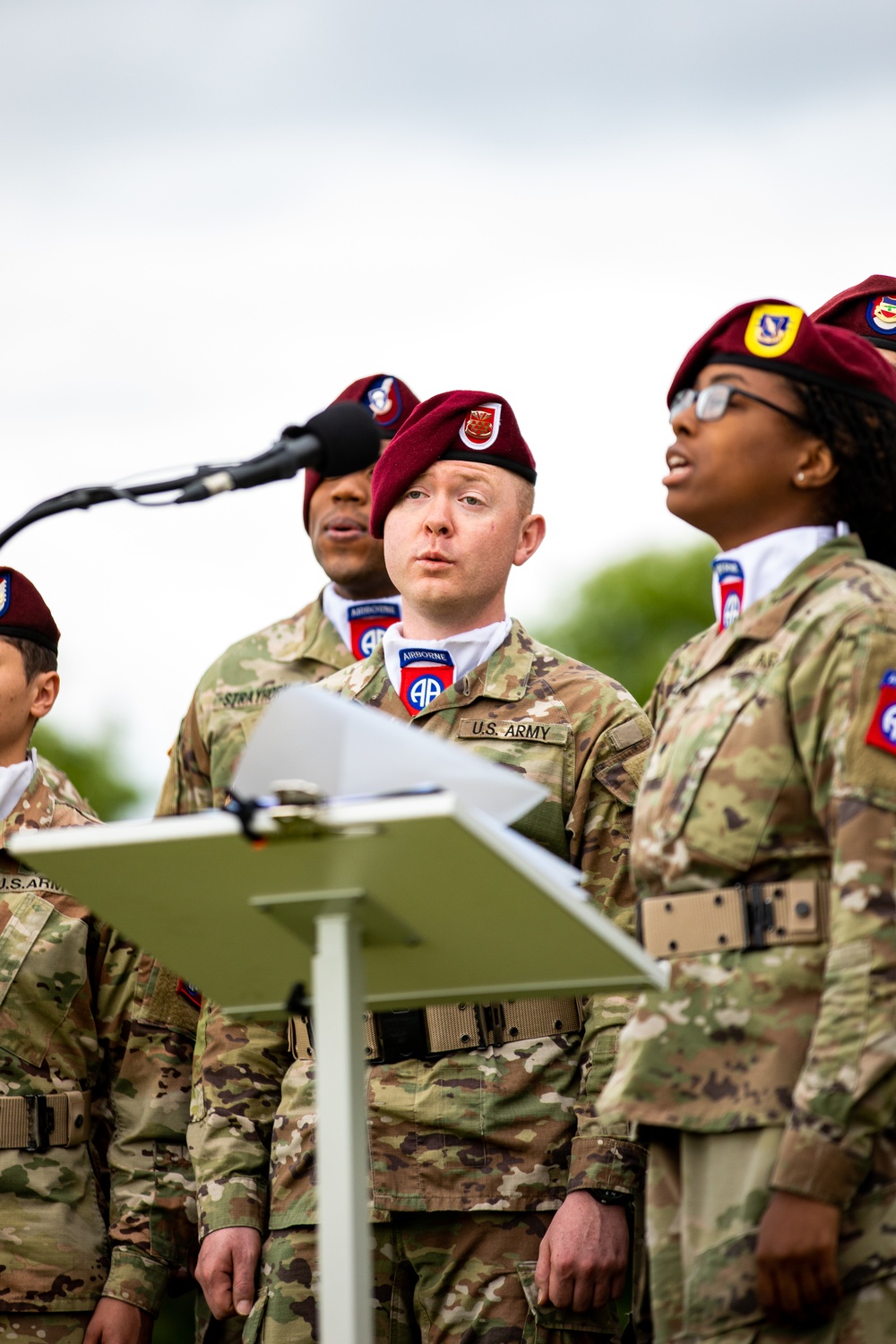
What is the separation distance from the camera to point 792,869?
3.15 metres

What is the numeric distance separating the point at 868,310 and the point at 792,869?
7.26 ft

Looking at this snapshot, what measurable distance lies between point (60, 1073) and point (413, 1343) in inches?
53.4

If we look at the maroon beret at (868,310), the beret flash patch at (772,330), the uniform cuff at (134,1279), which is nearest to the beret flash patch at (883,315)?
the maroon beret at (868,310)

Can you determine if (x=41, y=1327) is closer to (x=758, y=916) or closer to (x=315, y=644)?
(x=315, y=644)

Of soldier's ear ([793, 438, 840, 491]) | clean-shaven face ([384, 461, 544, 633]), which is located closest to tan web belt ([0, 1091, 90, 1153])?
clean-shaven face ([384, 461, 544, 633])

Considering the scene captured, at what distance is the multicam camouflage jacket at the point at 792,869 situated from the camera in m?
2.87

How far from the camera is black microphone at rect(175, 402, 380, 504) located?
2.91 m

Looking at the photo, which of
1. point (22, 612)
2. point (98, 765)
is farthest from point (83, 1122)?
point (98, 765)

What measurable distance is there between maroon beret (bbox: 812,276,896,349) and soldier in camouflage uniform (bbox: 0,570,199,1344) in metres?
2.56

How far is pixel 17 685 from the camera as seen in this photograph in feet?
17.2

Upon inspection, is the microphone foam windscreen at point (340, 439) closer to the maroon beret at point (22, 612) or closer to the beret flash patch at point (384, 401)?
the maroon beret at point (22, 612)

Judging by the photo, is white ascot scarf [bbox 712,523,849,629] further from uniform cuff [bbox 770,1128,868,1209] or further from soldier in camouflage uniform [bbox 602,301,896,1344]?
uniform cuff [bbox 770,1128,868,1209]

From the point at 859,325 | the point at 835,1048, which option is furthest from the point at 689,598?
the point at 835,1048

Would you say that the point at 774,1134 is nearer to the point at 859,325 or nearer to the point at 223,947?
the point at 223,947
